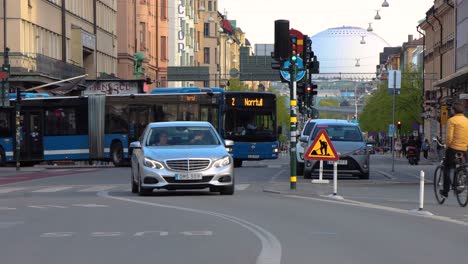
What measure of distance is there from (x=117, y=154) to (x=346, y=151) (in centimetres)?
1765

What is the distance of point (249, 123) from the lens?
148 ft

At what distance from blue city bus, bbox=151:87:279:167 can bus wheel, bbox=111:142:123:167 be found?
450 cm

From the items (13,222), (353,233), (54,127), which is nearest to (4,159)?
(54,127)

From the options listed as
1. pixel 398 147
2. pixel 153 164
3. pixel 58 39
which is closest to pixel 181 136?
pixel 153 164

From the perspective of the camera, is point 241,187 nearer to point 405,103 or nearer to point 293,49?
point 293,49

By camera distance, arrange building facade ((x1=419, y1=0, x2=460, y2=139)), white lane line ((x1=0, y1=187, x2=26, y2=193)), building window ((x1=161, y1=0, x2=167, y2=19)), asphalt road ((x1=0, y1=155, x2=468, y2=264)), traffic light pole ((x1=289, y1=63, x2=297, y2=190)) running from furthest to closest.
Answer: building window ((x1=161, y1=0, x2=167, y2=19))
building facade ((x1=419, y1=0, x2=460, y2=139))
white lane line ((x1=0, y1=187, x2=26, y2=193))
traffic light pole ((x1=289, y1=63, x2=297, y2=190))
asphalt road ((x1=0, y1=155, x2=468, y2=264))

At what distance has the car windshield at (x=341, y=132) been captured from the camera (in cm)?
3183

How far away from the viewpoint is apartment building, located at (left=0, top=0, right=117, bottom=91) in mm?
55188

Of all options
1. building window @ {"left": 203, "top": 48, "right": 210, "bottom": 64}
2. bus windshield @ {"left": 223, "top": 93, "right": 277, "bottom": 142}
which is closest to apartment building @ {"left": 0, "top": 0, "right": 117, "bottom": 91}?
bus windshield @ {"left": 223, "top": 93, "right": 277, "bottom": 142}

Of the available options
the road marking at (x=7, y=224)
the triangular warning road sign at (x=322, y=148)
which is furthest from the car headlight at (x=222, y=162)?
the road marking at (x=7, y=224)

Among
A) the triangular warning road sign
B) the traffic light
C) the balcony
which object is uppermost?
the balcony

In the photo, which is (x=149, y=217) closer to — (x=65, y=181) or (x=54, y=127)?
(x=65, y=181)

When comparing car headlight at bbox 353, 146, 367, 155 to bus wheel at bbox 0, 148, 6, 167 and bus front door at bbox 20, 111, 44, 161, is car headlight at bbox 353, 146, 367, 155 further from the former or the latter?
bus wheel at bbox 0, 148, 6, 167

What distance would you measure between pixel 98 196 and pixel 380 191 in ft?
21.7
